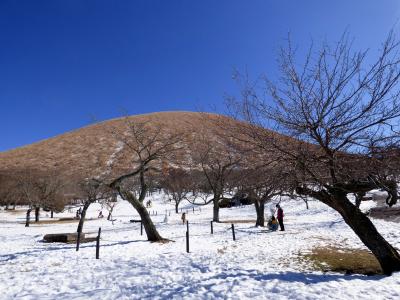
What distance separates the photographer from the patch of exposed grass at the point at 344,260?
10.00m

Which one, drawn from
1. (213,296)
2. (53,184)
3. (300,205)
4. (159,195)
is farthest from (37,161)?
(213,296)

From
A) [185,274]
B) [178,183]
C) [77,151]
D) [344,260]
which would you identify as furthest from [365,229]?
[77,151]

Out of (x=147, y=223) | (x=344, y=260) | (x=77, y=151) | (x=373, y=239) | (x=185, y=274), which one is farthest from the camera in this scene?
(x=77, y=151)

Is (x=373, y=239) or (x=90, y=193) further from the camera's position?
(x=90, y=193)

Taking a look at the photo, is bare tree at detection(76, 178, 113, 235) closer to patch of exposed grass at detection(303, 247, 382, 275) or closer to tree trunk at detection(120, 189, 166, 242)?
tree trunk at detection(120, 189, 166, 242)

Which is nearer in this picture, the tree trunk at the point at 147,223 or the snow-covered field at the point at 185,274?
the snow-covered field at the point at 185,274

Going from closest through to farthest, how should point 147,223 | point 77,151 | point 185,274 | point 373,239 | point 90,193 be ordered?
point 373,239 < point 185,274 < point 147,223 < point 90,193 < point 77,151

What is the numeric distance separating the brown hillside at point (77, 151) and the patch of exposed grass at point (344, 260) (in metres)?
79.8

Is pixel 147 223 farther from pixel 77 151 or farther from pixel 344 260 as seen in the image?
pixel 77 151

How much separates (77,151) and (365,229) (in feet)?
382

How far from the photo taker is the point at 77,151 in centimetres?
11562

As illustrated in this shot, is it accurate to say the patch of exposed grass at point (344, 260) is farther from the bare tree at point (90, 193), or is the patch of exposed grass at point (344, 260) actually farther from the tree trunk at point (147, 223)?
the bare tree at point (90, 193)

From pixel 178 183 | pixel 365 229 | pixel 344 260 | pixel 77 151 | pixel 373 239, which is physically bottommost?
pixel 344 260

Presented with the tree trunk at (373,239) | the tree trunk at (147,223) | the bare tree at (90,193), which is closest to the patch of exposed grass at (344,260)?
the tree trunk at (373,239)
